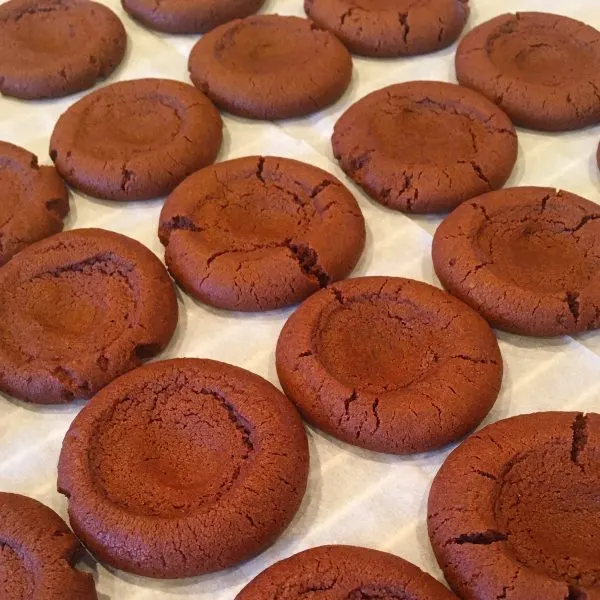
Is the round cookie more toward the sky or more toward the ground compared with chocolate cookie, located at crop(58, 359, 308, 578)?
more toward the sky

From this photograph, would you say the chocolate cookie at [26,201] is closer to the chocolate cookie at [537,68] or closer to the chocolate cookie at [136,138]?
the chocolate cookie at [136,138]

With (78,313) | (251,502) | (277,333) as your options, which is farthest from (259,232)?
(251,502)

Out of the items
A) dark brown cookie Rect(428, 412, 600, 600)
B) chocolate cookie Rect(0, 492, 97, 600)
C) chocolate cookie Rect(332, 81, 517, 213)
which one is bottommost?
chocolate cookie Rect(0, 492, 97, 600)

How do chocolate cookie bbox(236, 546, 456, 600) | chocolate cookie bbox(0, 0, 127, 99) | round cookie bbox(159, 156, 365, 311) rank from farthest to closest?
chocolate cookie bbox(0, 0, 127, 99) → round cookie bbox(159, 156, 365, 311) → chocolate cookie bbox(236, 546, 456, 600)

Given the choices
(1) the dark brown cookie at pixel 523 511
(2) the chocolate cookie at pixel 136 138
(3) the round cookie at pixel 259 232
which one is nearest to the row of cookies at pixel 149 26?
(2) the chocolate cookie at pixel 136 138

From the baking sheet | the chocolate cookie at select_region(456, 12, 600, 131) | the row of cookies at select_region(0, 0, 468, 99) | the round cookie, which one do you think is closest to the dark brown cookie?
the baking sheet

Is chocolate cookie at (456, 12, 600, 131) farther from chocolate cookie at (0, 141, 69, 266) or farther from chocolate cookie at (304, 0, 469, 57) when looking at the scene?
chocolate cookie at (0, 141, 69, 266)

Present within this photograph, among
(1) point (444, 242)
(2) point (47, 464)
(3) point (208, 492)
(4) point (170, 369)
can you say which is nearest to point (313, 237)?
(1) point (444, 242)

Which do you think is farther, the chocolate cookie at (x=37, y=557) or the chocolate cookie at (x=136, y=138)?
the chocolate cookie at (x=136, y=138)
